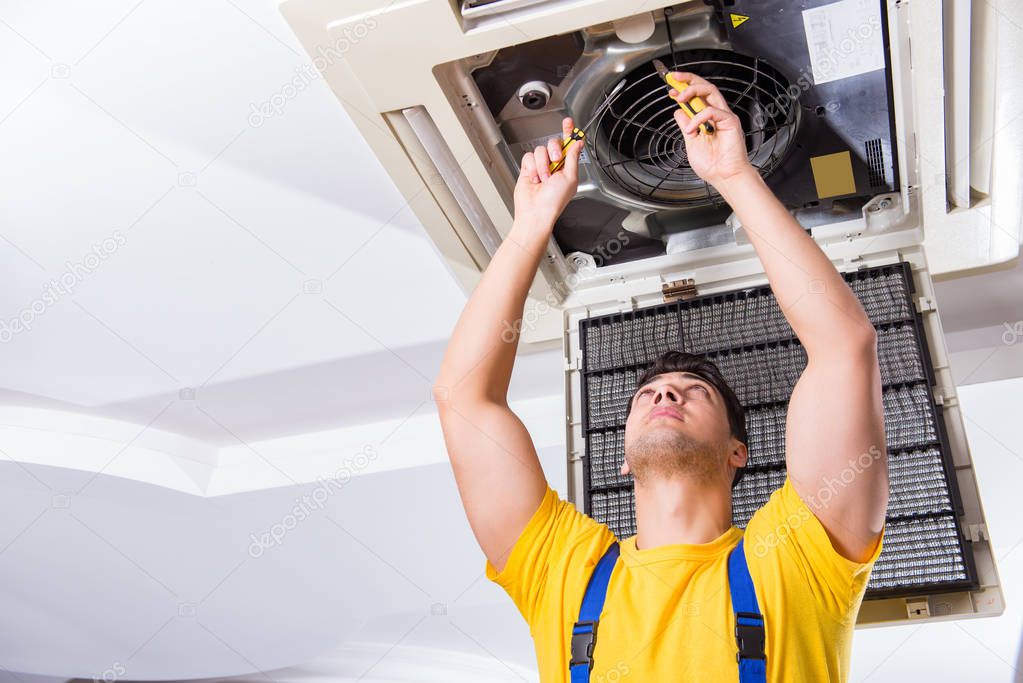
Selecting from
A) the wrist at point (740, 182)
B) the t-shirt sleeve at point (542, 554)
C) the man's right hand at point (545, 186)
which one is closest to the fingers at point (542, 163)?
the man's right hand at point (545, 186)

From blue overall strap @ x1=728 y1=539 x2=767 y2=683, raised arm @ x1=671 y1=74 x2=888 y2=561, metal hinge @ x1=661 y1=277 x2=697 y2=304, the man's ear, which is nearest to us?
blue overall strap @ x1=728 y1=539 x2=767 y2=683

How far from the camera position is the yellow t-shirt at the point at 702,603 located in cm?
149

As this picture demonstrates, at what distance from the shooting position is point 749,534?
5.41 ft

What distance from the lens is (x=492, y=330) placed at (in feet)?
6.09

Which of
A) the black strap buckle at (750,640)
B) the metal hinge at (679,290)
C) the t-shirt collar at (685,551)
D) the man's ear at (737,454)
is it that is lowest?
the black strap buckle at (750,640)

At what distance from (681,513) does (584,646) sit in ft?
1.10

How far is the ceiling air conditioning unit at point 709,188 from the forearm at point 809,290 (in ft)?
1.88

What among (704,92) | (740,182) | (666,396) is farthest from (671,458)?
(704,92)

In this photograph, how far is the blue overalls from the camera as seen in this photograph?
57.1 inches

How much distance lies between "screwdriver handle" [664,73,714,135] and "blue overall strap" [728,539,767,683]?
2.84ft

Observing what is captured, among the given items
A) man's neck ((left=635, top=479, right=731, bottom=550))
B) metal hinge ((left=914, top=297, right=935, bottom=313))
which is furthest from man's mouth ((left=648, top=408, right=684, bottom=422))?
metal hinge ((left=914, top=297, right=935, bottom=313))

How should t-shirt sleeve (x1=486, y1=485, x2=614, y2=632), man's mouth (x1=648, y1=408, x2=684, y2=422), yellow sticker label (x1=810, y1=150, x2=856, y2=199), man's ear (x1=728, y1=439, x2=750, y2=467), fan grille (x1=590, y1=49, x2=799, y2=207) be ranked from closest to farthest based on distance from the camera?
t-shirt sleeve (x1=486, y1=485, x2=614, y2=632) < man's mouth (x1=648, y1=408, x2=684, y2=422) < man's ear (x1=728, y1=439, x2=750, y2=467) < fan grille (x1=590, y1=49, x2=799, y2=207) < yellow sticker label (x1=810, y1=150, x2=856, y2=199)

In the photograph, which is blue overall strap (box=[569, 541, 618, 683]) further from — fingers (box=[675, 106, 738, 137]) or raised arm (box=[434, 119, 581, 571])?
fingers (box=[675, 106, 738, 137])

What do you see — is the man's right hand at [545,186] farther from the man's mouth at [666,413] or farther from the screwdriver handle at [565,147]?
the man's mouth at [666,413]
